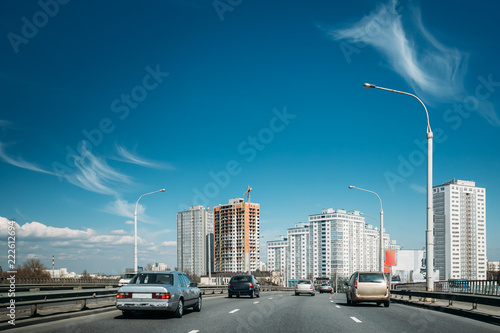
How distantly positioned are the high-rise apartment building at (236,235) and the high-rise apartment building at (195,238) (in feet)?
48.0

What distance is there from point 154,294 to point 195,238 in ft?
442

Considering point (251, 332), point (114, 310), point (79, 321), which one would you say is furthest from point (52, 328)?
point (114, 310)

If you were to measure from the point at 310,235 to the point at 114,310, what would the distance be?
6660 inches

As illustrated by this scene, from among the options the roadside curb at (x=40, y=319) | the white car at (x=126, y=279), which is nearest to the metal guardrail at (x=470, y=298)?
the roadside curb at (x=40, y=319)

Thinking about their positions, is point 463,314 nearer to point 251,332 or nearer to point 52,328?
point 251,332

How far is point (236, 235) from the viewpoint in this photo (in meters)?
122

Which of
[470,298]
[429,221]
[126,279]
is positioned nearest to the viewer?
[470,298]

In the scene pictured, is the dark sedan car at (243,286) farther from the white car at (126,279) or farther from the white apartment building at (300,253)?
the white apartment building at (300,253)

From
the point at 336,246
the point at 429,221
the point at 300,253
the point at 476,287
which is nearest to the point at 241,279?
the point at 429,221

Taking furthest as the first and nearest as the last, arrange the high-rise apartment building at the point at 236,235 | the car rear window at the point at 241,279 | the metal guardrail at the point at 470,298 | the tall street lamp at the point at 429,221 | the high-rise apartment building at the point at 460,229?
the high-rise apartment building at the point at 460,229 → the high-rise apartment building at the point at 236,235 → the car rear window at the point at 241,279 → the tall street lamp at the point at 429,221 → the metal guardrail at the point at 470,298

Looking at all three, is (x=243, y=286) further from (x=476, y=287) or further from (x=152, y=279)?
(x=152, y=279)

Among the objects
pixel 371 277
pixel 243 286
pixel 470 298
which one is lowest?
pixel 243 286

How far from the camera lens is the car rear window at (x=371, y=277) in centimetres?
2092

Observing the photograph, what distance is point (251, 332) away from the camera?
10398 millimetres
